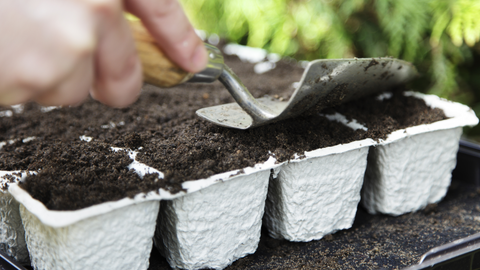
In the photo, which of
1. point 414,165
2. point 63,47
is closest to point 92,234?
point 63,47

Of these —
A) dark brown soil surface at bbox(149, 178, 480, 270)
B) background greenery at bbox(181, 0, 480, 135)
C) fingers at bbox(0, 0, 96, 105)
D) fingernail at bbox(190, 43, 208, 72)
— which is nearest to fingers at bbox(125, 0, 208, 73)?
fingernail at bbox(190, 43, 208, 72)

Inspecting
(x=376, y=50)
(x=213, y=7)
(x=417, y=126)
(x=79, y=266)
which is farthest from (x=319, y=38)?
(x=79, y=266)

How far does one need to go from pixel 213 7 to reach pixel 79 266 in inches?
67.3

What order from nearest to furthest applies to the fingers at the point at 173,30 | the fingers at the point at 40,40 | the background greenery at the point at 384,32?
the fingers at the point at 40,40 < the fingers at the point at 173,30 < the background greenery at the point at 384,32

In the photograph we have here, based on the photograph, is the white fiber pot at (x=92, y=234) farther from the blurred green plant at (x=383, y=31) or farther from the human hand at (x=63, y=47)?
the blurred green plant at (x=383, y=31)

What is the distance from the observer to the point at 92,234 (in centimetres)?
68

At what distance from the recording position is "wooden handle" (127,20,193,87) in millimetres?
659

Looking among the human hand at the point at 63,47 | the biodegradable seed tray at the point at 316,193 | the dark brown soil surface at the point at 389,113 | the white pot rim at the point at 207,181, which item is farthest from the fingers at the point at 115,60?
the dark brown soil surface at the point at 389,113

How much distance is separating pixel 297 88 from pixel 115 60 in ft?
1.13

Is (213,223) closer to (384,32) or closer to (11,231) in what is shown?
(11,231)

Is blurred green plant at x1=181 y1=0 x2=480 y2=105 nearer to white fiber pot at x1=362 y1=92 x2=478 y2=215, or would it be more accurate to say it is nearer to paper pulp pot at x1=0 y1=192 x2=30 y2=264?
white fiber pot at x1=362 y1=92 x2=478 y2=215

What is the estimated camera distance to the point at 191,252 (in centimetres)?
79

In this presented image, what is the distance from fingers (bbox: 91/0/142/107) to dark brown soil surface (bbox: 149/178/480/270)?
1.37 feet

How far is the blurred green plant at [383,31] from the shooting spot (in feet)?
4.93
